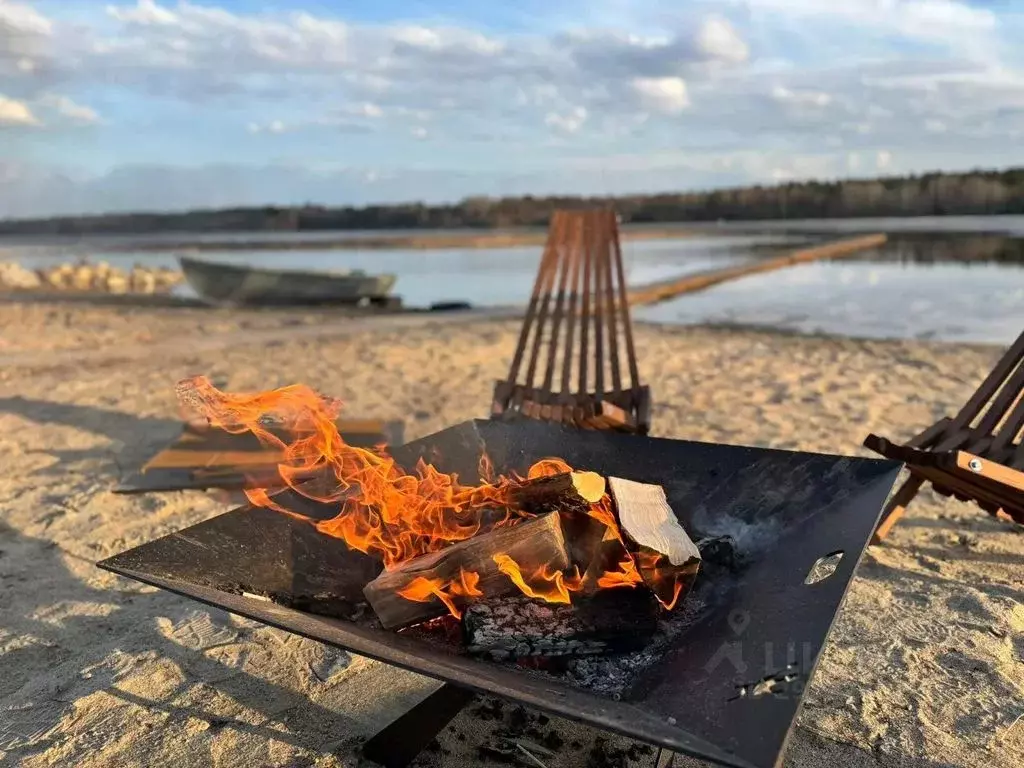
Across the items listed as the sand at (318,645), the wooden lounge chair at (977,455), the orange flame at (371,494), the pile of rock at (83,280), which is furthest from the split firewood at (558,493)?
the pile of rock at (83,280)

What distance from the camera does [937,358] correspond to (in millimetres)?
7539

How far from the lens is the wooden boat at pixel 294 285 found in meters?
14.7

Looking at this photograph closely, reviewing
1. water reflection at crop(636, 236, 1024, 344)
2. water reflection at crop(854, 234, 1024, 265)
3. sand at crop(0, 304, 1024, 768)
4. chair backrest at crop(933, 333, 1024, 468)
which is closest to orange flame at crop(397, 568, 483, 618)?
sand at crop(0, 304, 1024, 768)

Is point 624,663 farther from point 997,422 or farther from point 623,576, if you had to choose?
point 997,422

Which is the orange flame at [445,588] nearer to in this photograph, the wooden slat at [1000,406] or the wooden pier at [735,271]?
the wooden slat at [1000,406]

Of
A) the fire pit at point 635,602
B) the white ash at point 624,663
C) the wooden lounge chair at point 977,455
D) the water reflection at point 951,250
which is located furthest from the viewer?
the water reflection at point 951,250

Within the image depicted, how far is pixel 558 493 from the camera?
2.02 m

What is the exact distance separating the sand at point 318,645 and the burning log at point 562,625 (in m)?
0.40

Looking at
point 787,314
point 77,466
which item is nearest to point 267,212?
point 787,314

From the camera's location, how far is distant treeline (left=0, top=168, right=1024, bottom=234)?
55750mm

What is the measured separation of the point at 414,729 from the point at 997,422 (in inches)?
105

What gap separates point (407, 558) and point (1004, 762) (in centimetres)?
167

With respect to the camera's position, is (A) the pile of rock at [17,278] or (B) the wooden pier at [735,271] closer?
(B) the wooden pier at [735,271]

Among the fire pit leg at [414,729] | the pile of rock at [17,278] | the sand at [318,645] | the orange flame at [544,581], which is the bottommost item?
the sand at [318,645]
